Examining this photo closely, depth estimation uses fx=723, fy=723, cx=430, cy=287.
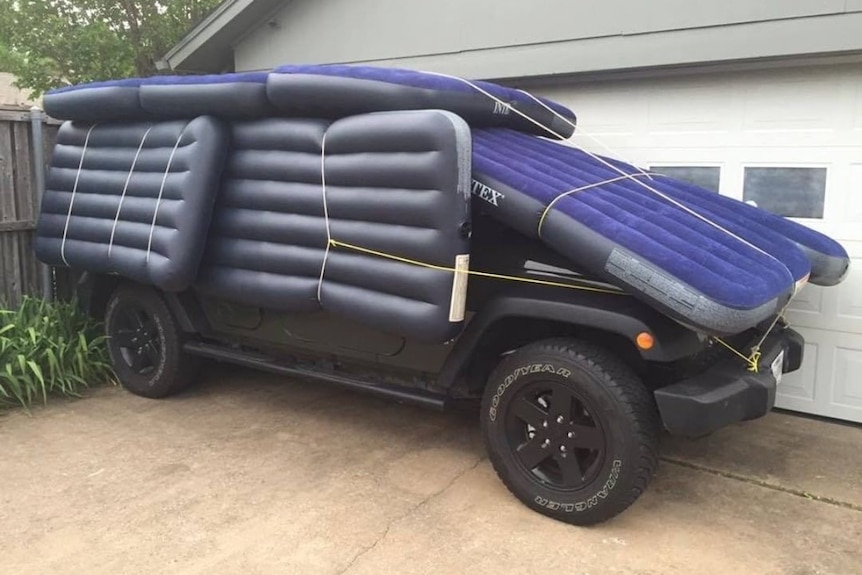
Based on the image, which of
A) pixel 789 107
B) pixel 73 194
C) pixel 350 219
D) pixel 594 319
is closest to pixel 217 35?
pixel 73 194

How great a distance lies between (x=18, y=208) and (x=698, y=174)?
18.1ft

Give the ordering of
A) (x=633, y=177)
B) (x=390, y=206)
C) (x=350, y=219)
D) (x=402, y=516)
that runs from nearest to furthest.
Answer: (x=402, y=516) → (x=390, y=206) → (x=350, y=219) → (x=633, y=177)

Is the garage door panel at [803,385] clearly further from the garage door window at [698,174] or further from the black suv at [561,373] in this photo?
the garage door window at [698,174]

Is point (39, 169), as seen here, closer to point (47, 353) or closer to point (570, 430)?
point (47, 353)

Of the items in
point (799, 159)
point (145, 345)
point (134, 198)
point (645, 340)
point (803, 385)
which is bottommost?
point (803, 385)

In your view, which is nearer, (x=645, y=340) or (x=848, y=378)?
(x=645, y=340)

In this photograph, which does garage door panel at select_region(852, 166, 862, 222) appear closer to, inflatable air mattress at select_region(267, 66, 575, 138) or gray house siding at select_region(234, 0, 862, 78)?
gray house siding at select_region(234, 0, 862, 78)

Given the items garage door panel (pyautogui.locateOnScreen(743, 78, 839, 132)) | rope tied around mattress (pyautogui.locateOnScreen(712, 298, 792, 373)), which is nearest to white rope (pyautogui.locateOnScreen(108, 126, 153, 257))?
rope tied around mattress (pyautogui.locateOnScreen(712, 298, 792, 373))

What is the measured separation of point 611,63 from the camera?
18.5ft

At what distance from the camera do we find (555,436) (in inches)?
140

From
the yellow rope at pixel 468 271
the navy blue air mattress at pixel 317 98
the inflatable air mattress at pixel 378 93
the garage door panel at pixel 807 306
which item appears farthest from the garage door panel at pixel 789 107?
the yellow rope at pixel 468 271

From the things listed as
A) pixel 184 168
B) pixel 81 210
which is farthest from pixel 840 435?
pixel 81 210

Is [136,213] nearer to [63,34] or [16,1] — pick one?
[63,34]

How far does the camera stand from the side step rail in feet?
13.4
